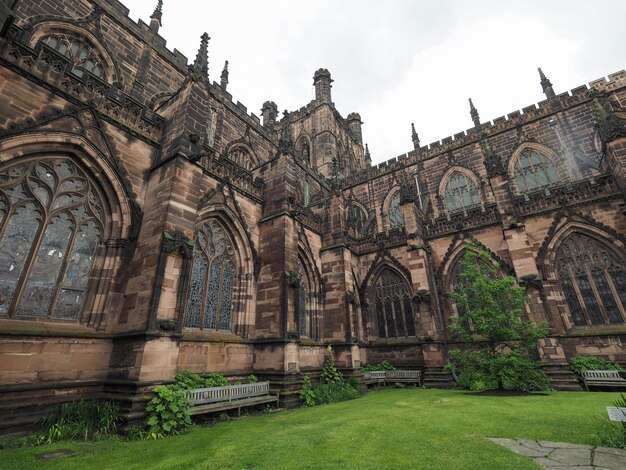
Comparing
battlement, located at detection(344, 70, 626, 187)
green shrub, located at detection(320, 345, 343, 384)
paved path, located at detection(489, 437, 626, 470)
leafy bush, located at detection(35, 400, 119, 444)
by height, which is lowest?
paved path, located at detection(489, 437, 626, 470)

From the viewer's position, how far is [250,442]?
542 cm

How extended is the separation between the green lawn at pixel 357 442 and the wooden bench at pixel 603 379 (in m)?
4.02

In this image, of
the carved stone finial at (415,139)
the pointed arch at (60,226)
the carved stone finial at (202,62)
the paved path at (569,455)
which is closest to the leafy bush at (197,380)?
the pointed arch at (60,226)

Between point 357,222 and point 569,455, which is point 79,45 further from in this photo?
point 569,455

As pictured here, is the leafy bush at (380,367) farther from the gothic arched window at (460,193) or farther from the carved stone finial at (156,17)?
the carved stone finial at (156,17)

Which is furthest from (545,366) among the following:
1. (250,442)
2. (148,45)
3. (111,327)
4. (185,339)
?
(148,45)

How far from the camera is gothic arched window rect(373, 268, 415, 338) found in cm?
1617

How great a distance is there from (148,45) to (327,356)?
16.6 metres

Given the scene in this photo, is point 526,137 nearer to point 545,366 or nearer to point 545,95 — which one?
point 545,95

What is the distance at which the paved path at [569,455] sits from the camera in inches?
141

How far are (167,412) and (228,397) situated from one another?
1892 mm

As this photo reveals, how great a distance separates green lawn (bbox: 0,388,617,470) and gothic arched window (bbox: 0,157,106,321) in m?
3.09

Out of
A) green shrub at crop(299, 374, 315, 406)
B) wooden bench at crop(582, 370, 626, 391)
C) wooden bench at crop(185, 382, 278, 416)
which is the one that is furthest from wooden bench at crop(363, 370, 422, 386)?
wooden bench at crop(185, 382, 278, 416)

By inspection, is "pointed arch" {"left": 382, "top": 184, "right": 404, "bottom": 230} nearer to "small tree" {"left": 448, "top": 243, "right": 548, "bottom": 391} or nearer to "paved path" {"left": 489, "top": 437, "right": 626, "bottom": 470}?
"small tree" {"left": 448, "top": 243, "right": 548, "bottom": 391}
